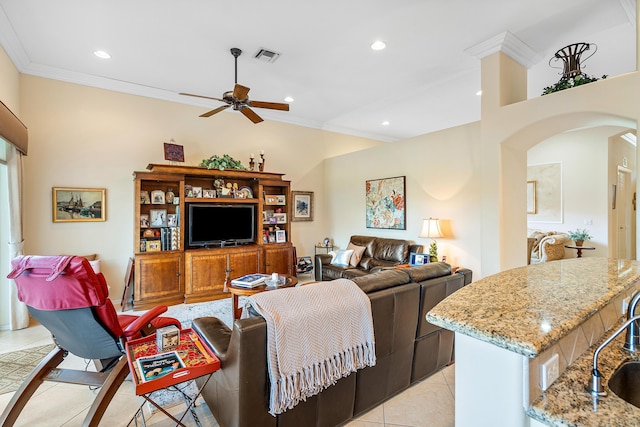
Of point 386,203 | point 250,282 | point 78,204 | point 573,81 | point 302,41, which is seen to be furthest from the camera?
point 386,203

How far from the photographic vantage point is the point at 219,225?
16.3 ft

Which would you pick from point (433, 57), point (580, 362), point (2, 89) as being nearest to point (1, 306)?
point (2, 89)

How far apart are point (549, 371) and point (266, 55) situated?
3.90 m

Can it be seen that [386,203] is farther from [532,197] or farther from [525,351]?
[525,351]

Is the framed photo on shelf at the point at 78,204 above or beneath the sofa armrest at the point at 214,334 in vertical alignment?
above

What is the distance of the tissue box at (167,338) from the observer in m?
1.79

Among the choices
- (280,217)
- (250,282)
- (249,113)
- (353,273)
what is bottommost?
(353,273)

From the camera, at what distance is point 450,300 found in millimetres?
1165

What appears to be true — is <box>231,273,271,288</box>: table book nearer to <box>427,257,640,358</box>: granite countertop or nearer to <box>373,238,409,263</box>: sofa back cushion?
<box>373,238,409,263</box>: sofa back cushion

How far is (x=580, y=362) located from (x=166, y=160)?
16.5 feet

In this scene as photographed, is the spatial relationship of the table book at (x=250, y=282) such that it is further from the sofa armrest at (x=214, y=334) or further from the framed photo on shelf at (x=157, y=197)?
the framed photo on shelf at (x=157, y=197)

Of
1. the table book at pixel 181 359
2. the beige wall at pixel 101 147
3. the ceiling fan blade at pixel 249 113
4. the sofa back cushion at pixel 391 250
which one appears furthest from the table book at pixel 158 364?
the sofa back cushion at pixel 391 250

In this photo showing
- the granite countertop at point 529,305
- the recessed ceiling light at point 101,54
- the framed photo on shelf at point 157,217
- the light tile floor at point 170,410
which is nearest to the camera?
the granite countertop at point 529,305

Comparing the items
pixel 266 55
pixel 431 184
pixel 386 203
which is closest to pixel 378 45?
pixel 266 55
